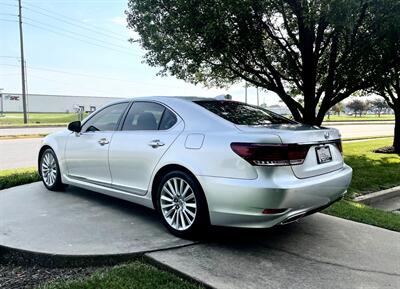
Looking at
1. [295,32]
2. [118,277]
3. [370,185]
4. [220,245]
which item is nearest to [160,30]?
[295,32]

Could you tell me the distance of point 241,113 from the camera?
4.68 m

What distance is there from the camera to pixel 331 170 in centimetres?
429

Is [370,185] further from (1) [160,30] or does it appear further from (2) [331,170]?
(1) [160,30]

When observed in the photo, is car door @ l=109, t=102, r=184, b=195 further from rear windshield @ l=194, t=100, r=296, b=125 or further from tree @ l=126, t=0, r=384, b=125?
tree @ l=126, t=0, r=384, b=125

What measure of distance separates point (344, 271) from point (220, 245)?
117 cm

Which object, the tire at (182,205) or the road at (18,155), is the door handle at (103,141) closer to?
the tire at (182,205)

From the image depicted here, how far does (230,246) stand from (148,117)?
5.92 feet

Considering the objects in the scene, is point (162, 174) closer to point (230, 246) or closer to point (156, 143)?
point (156, 143)

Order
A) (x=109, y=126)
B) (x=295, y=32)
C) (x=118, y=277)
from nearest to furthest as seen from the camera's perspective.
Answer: (x=118, y=277)
(x=109, y=126)
(x=295, y=32)

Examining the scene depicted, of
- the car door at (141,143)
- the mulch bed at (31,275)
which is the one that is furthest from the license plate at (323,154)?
the mulch bed at (31,275)

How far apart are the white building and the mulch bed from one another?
55.3 metres

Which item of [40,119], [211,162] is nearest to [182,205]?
[211,162]

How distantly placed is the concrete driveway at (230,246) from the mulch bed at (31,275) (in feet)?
0.54

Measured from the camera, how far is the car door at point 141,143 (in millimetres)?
4477
